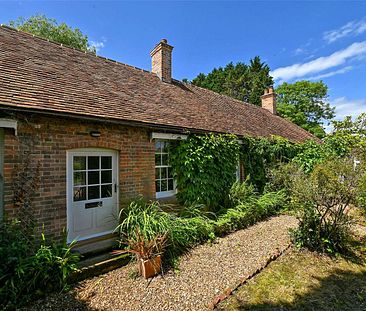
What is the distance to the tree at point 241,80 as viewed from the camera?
3359cm

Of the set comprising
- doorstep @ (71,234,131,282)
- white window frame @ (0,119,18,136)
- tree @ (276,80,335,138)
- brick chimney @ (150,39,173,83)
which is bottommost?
doorstep @ (71,234,131,282)

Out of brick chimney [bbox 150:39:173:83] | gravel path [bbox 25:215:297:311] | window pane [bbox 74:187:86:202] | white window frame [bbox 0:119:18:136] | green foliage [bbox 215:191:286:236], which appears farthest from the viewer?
brick chimney [bbox 150:39:173:83]

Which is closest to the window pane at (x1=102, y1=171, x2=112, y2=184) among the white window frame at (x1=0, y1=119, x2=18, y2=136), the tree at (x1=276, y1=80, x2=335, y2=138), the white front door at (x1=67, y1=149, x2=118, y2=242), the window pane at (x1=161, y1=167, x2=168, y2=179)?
the white front door at (x1=67, y1=149, x2=118, y2=242)

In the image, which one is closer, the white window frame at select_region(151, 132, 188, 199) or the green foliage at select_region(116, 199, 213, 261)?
the green foliage at select_region(116, 199, 213, 261)

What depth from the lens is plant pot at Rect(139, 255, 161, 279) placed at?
4289mm

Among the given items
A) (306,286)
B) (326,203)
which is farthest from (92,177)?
(326,203)

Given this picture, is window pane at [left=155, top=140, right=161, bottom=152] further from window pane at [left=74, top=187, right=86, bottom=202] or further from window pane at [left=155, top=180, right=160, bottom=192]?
window pane at [left=74, top=187, right=86, bottom=202]

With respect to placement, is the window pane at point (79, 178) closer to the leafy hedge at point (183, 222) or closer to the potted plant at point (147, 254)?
the leafy hedge at point (183, 222)

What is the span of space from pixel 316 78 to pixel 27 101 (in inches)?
1412

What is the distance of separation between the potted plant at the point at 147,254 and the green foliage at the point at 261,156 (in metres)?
6.49

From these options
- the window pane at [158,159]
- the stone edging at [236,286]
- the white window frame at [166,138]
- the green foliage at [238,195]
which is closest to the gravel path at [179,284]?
the stone edging at [236,286]

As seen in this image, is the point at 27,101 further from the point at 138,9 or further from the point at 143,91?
the point at 138,9

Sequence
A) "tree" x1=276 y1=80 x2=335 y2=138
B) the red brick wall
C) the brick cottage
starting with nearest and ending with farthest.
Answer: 1. the red brick wall
2. the brick cottage
3. "tree" x1=276 y1=80 x2=335 y2=138

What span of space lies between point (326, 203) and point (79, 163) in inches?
256
